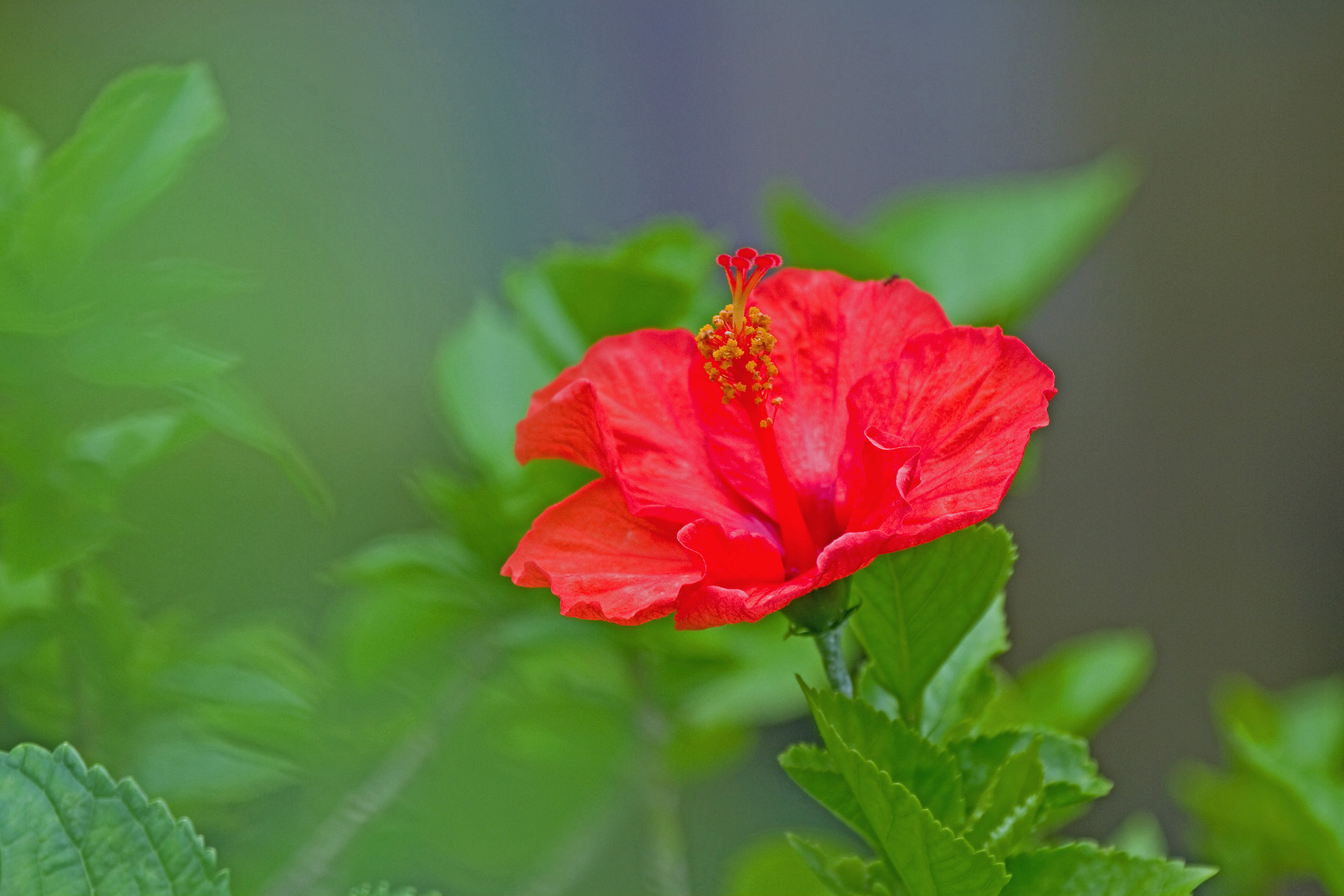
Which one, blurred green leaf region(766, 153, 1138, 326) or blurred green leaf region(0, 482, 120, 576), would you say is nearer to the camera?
blurred green leaf region(0, 482, 120, 576)

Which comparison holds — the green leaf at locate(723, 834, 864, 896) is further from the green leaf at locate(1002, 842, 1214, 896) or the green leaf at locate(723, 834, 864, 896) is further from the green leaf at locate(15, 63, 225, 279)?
the green leaf at locate(15, 63, 225, 279)

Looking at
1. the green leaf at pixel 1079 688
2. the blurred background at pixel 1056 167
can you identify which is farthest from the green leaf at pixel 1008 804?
the blurred background at pixel 1056 167

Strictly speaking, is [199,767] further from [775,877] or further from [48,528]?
[775,877]

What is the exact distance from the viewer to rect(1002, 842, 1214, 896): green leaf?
1.14ft

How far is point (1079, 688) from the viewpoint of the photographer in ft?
2.11

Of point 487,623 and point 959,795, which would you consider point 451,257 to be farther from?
point 959,795

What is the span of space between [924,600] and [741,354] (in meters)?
0.10

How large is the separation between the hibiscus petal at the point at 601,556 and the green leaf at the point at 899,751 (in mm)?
57

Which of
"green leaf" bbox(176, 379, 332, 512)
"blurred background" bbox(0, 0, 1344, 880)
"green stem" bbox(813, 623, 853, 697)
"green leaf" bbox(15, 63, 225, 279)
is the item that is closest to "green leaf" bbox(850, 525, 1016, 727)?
"green stem" bbox(813, 623, 853, 697)

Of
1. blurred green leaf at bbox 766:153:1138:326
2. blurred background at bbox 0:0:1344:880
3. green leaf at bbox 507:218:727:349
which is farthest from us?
blurred background at bbox 0:0:1344:880

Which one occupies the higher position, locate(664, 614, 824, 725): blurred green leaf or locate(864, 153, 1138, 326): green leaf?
locate(864, 153, 1138, 326): green leaf

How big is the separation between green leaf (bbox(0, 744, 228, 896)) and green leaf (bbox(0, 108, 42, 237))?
20 centimetres

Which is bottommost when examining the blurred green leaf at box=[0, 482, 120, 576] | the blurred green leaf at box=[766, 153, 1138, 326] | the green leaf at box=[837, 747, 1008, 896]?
the green leaf at box=[837, 747, 1008, 896]

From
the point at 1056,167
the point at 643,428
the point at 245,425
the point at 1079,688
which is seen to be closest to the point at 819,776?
the point at 643,428
